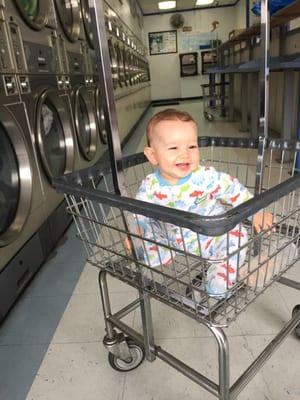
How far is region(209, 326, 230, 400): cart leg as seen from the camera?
0.69 meters

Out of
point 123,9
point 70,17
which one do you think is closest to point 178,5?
point 123,9

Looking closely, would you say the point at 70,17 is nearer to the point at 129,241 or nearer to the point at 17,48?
the point at 17,48

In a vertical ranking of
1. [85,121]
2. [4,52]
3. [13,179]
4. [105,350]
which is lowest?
[105,350]

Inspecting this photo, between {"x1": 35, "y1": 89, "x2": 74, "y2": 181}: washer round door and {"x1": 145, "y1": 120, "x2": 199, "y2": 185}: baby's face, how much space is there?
1.10 meters

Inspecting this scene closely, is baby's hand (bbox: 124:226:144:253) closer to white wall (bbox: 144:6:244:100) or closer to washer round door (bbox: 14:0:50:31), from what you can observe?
washer round door (bbox: 14:0:50:31)

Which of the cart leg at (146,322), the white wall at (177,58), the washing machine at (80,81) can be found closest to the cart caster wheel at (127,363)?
the cart leg at (146,322)

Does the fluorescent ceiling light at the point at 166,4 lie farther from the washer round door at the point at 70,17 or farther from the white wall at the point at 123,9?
the washer round door at the point at 70,17

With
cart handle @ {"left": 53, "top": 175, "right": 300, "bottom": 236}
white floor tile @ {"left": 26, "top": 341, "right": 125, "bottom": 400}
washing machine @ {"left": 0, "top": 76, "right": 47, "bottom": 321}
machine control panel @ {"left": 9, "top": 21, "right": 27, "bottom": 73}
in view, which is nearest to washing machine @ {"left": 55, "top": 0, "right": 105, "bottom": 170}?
machine control panel @ {"left": 9, "top": 21, "right": 27, "bottom": 73}

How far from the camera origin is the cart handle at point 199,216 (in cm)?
52

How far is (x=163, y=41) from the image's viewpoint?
39.7 feet

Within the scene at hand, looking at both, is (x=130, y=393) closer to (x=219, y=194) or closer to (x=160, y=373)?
(x=160, y=373)

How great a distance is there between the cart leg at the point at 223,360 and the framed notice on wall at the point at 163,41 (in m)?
12.7

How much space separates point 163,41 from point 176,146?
12480mm

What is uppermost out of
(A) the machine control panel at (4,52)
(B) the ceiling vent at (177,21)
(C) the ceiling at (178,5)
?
(C) the ceiling at (178,5)
